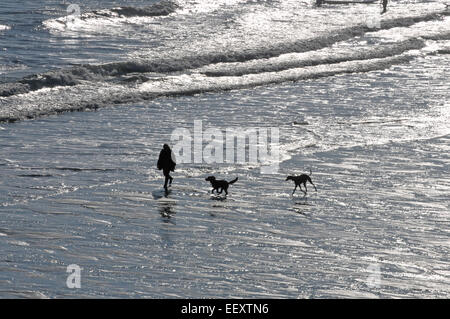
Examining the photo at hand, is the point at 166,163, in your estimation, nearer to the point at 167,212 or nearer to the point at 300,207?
the point at 167,212

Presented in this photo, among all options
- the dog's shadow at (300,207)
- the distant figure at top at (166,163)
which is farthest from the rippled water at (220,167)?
the distant figure at top at (166,163)

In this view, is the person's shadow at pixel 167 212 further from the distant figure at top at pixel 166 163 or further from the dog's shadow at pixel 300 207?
the dog's shadow at pixel 300 207

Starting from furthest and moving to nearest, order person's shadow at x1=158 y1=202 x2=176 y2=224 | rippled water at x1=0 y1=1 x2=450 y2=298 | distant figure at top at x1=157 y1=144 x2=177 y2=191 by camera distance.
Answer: distant figure at top at x1=157 y1=144 x2=177 y2=191 → person's shadow at x1=158 y1=202 x2=176 y2=224 → rippled water at x1=0 y1=1 x2=450 y2=298

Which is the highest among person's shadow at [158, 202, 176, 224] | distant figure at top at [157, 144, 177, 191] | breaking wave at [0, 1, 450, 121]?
breaking wave at [0, 1, 450, 121]

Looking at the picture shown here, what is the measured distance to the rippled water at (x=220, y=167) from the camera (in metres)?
14.6

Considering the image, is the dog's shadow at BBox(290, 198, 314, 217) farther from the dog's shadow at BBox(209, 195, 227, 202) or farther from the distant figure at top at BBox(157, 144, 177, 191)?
the distant figure at top at BBox(157, 144, 177, 191)

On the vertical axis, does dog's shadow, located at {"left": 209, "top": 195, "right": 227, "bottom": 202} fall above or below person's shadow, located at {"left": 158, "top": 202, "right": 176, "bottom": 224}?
above

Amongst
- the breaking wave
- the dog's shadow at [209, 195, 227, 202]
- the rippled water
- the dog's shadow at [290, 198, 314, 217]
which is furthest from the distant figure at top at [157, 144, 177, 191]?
the breaking wave

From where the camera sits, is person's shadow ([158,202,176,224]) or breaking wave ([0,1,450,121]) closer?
Result: person's shadow ([158,202,176,224])

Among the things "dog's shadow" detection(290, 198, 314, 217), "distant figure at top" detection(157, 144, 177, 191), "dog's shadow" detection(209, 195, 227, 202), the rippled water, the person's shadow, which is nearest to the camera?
the rippled water

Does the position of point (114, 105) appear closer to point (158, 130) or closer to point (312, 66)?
point (158, 130)

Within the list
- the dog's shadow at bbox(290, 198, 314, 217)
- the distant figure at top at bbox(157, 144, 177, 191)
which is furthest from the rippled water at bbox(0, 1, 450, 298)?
the distant figure at top at bbox(157, 144, 177, 191)

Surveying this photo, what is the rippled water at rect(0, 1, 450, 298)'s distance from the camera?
14570mm

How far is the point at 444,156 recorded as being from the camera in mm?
22250
